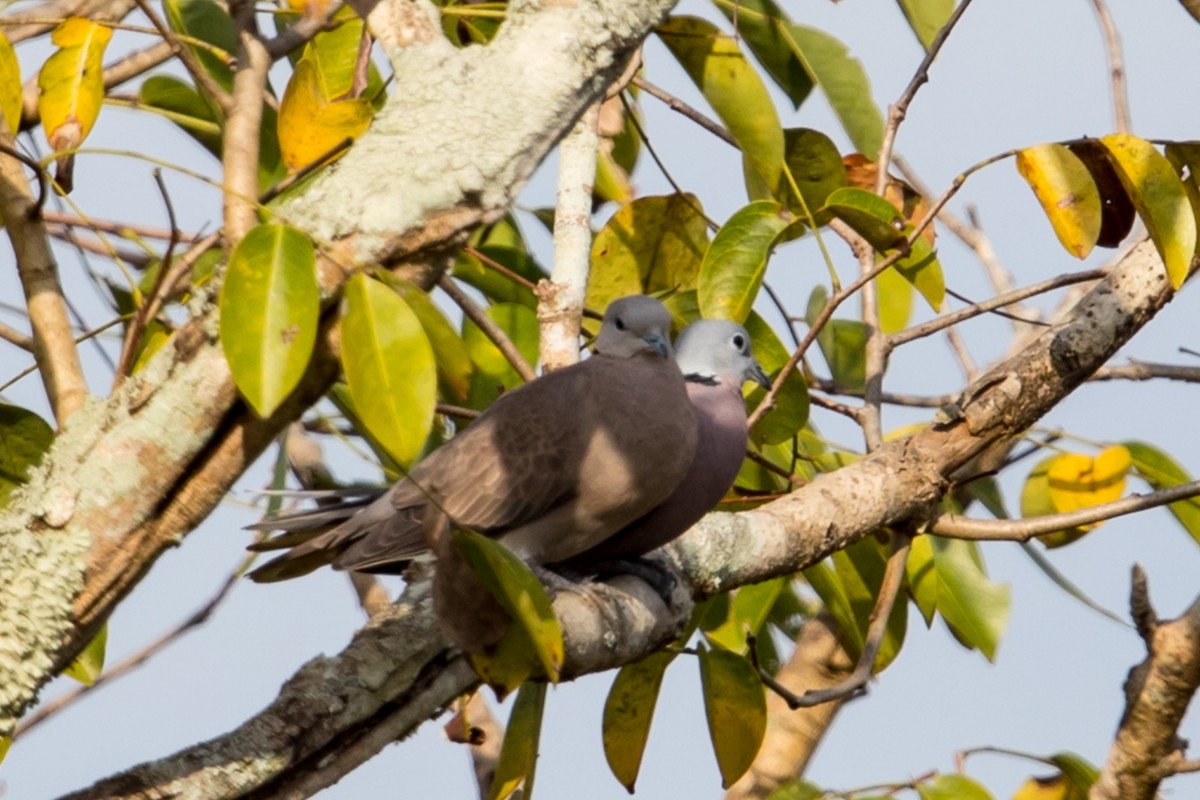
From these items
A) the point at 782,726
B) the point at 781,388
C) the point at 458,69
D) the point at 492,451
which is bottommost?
the point at 782,726

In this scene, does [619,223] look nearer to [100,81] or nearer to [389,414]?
[100,81]

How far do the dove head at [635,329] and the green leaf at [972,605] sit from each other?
27.1 inches

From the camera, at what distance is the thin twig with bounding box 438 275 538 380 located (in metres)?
2.77

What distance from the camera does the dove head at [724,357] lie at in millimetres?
3102

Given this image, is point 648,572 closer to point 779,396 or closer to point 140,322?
point 779,396

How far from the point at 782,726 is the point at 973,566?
99 cm

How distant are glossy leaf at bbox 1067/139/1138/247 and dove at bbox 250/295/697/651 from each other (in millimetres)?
778

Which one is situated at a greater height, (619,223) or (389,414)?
(619,223)

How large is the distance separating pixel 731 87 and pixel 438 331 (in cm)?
125

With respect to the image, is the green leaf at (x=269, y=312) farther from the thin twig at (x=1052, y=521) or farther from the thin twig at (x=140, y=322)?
the thin twig at (x=1052, y=521)

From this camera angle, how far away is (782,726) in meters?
3.83

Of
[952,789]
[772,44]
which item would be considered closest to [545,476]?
[952,789]

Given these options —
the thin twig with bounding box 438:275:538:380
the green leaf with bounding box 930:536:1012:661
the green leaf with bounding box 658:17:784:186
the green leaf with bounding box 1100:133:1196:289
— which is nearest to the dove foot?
the thin twig with bounding box 438:275:538:380

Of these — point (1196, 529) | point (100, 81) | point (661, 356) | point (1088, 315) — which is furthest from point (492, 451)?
point (1196, 529)
